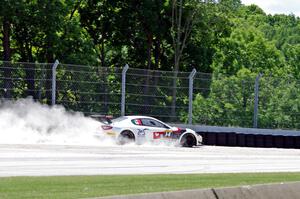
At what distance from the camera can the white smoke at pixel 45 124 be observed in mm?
27031

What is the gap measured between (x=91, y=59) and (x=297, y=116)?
13.2 meters

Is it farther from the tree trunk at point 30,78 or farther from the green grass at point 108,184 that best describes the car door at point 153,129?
the green grass at point 108,184

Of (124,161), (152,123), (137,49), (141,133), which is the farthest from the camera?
(137,49)

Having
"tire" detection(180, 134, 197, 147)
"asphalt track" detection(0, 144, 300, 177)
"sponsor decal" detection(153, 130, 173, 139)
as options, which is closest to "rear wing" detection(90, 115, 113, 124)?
"sponsor decal" detection(153, 130, 173, 139)

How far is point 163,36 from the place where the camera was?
1827 inches

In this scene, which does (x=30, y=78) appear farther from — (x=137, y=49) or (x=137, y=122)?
(x=137, y=49)

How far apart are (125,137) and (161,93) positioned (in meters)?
2.90

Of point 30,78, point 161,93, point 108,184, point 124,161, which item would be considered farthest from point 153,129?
point 108,184

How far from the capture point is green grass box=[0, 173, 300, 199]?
11.2m

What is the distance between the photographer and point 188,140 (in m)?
28.1

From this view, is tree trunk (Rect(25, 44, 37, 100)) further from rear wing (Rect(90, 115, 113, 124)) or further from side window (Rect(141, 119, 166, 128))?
side window (Rect(141, 119, 166, 128))

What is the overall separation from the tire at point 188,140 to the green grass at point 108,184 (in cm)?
1147

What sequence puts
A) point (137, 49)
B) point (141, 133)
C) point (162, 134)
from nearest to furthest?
point (141, 133) < point (162, 134) < point (137, 49)

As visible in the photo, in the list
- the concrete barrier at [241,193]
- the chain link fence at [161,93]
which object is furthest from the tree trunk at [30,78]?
the concrete barrier at [241,193]
